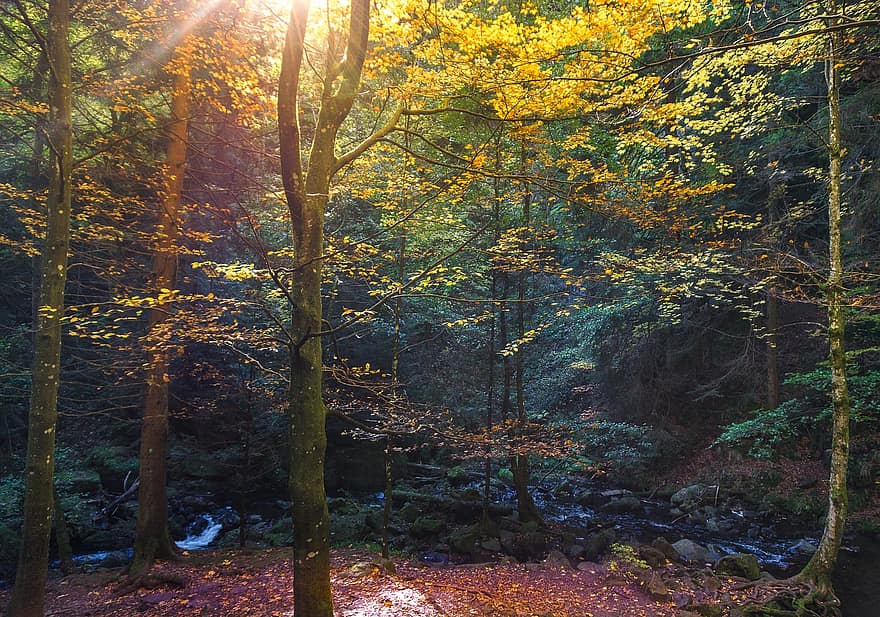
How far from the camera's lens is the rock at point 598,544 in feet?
32.7

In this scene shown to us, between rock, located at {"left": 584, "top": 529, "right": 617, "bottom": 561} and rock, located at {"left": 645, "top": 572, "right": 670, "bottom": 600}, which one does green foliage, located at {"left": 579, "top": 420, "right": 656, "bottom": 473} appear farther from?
rock, located at {"left": 645, "top": 572, "right": 670, "bottom": 600}

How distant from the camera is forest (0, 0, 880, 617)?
5016 millimetres

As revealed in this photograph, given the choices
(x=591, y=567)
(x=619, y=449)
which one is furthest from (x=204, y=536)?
(x=619, y=449)

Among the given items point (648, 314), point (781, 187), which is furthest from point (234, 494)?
point (781, 187)

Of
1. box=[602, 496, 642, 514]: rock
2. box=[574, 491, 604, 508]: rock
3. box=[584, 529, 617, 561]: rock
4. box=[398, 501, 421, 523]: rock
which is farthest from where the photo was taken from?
box=[574, 491, 604, 508]: rock

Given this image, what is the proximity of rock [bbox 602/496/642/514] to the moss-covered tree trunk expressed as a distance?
11.9 metres

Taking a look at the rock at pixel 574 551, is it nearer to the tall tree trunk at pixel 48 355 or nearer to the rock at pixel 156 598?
the rock at pixel 156 598

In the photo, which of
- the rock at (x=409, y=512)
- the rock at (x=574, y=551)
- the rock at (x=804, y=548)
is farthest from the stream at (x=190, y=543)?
the rock at (x=804, y=548)

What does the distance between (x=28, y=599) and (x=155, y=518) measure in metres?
2.83

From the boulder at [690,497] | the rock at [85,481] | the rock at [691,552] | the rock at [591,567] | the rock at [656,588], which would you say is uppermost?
the rock at [85,481]

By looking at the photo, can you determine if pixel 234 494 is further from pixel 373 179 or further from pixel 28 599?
pixel 373 179

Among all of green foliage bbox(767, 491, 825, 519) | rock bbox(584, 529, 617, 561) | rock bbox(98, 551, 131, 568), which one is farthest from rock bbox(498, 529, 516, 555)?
green foliage bbox(767, 491, 825, 519)

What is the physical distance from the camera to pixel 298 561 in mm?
4363

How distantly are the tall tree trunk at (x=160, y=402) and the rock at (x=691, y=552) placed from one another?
10.0 meters
